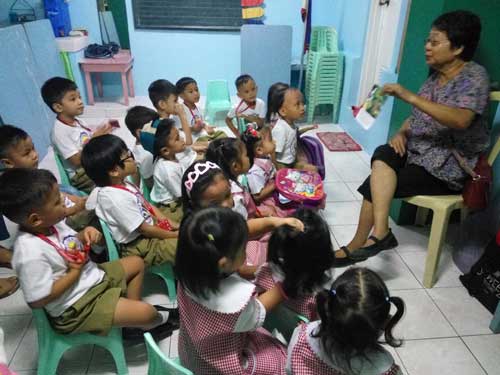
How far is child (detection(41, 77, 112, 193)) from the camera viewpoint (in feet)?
6.40

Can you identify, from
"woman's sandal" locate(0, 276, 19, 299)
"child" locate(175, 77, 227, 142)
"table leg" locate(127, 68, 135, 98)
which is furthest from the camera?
"table leg" locate(127, 68, 135, 98)

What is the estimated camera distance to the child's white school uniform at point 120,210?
1.45 metres

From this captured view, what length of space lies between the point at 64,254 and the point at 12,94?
2.31 meters

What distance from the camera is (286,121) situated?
221cm

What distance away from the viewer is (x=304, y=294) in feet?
3.66

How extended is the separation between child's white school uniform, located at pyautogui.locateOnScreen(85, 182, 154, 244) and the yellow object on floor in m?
3.49

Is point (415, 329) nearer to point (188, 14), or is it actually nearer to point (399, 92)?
point (399, 92)

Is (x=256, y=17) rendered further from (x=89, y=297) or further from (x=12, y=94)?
(x=89, y=297)

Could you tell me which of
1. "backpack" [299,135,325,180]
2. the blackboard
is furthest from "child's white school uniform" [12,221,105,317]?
the blackboard

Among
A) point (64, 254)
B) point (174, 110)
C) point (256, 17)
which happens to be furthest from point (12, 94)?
point (256, 17)

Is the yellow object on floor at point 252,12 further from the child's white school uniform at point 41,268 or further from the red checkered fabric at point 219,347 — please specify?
the red checkered fabric at point 219,347

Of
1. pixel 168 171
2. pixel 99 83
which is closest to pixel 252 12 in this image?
pixel 99 83

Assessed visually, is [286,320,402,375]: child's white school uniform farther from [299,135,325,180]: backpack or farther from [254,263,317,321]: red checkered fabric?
[299,135,325,180]: backpack

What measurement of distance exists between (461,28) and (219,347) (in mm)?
1583
